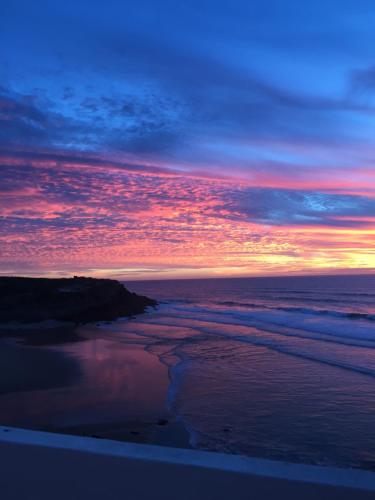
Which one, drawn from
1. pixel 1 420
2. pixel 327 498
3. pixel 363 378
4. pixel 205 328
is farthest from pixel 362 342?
pixel 327 498

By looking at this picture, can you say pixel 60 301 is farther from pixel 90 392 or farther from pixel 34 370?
pixel 90 392

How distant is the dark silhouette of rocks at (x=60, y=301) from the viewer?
26359 millimetres

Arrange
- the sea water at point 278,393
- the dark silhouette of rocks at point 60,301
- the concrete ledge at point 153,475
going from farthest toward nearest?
the dark silhouette of rocks at point 60,301 < the sea water at point 278,393 < the concrete ledge at point 153,475

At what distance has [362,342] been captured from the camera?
17.5 m

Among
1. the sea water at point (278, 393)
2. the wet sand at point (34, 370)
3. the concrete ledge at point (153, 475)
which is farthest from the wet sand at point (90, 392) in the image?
the concrete ledge at point (153, 475)

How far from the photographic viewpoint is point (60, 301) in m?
28.3

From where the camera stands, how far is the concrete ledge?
7.45 feet

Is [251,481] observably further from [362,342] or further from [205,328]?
[205,328]

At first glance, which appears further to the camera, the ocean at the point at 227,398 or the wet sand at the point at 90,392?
the wet sand at the point at 90,392

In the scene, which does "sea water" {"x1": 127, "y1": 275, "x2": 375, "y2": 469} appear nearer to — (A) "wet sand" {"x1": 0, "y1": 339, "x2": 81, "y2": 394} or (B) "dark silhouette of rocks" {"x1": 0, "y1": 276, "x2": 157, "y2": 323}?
(A) "wet sand" {"x1": 0, "y1": 339, "x2": 81, "y2": 394}

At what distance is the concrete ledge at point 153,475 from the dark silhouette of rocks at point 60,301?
24.6 m

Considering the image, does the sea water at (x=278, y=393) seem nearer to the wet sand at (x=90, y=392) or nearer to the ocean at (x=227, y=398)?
the ocean at (x=227, y=398)

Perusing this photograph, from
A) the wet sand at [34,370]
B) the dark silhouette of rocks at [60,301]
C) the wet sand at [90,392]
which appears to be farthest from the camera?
the dark silhouette of rocks at [60,301]

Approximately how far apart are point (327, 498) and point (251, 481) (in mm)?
393
